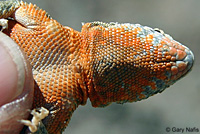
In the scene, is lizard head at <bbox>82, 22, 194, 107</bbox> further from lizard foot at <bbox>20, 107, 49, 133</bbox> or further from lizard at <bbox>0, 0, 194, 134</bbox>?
lizard foot at <bbox>20, 107, 49, 133</bbox>

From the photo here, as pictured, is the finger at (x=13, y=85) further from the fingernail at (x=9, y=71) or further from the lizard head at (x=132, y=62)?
the lizard head at (x=132, y=62)

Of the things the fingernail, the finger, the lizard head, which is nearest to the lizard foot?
the finger

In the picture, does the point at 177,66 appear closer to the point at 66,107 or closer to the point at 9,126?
the point at 66,107

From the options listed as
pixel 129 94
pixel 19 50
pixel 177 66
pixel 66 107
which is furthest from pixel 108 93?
pixel 19 50

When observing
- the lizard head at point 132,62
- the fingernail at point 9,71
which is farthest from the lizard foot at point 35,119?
Result: the lizard head at point 132,62

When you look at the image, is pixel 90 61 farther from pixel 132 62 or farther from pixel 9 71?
pixel 9 71

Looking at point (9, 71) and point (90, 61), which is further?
point (90, 61)

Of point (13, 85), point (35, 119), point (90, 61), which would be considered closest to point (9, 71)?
point (13, 85)
